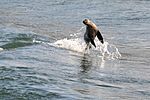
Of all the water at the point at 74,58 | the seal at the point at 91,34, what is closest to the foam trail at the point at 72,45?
the water at the point at 74,58

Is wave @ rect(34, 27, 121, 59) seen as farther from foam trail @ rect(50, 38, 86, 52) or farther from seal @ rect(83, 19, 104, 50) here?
seal @ rect(83, 19, 104, 50)

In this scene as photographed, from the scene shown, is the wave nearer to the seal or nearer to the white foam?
the white foam

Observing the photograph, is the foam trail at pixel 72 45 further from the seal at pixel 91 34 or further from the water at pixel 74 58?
the seal at pixel 91 34

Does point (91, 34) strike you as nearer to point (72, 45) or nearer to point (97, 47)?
point (97, 47)

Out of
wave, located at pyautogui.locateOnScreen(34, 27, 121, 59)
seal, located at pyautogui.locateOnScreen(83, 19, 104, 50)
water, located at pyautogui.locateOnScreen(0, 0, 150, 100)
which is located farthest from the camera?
seal, located at pyautogui.locateOnScreen(83, 19, 104, 50)

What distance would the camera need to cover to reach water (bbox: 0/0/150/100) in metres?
11.3

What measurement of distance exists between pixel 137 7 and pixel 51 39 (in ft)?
40.0

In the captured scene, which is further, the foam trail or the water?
the foam trail

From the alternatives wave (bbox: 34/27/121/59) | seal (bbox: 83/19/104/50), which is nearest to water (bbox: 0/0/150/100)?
wave (bbox: 34/27/121/59)

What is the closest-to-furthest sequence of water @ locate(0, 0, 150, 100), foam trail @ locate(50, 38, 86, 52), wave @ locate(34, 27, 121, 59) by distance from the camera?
water @ locate(0, 0, 150, 100), wave @ locate(34, 27, 121, 59), foam trail @ locate(50, 38, 86, 52)

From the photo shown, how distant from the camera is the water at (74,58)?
11297mm

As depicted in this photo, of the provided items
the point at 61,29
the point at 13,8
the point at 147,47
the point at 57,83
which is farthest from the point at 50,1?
the point at 57,83

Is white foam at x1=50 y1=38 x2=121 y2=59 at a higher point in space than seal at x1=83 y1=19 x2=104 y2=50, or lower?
lower

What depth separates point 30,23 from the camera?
27000 millimetres
